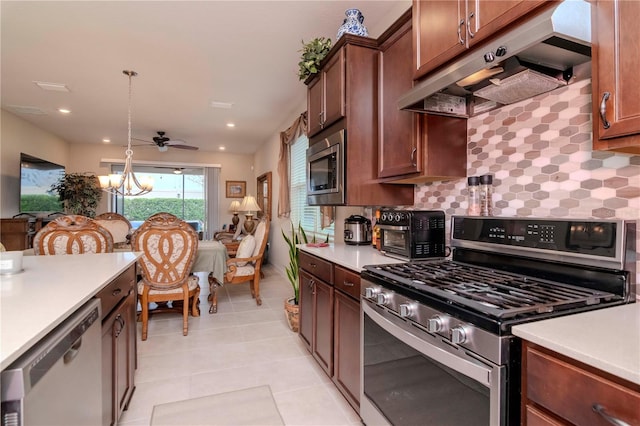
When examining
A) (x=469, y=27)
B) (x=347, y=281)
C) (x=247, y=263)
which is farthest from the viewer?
(x=247, y=263)

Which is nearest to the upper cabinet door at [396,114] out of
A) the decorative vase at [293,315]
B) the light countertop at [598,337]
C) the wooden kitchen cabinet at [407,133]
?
the wooden kitchen cabinet at [407,133]

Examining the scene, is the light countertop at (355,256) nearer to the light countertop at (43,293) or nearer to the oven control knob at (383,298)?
the oven control knob at (383,298)

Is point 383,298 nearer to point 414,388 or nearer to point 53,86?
point 414,388

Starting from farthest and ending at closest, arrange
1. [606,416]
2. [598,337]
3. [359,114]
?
[359,114]
[598,337]
[606,416]

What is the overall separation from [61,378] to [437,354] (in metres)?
1.15

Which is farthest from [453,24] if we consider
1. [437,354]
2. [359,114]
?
[437,354]

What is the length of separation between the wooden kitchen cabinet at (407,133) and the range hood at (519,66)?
0.14 metres

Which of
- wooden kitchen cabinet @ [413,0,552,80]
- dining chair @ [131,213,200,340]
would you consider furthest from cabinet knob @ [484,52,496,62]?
dining chair @ [131,213,200,340]

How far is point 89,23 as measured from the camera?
8.49 feet

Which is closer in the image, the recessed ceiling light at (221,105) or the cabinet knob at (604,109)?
the cabinet knob at (604,109)

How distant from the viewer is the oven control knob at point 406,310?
120 cm

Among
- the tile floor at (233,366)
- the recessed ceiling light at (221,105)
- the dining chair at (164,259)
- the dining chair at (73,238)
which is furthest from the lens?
the recessed ceiling light at (221,105)

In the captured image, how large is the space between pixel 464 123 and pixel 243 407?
2.10m

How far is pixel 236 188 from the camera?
8117 millimetres
